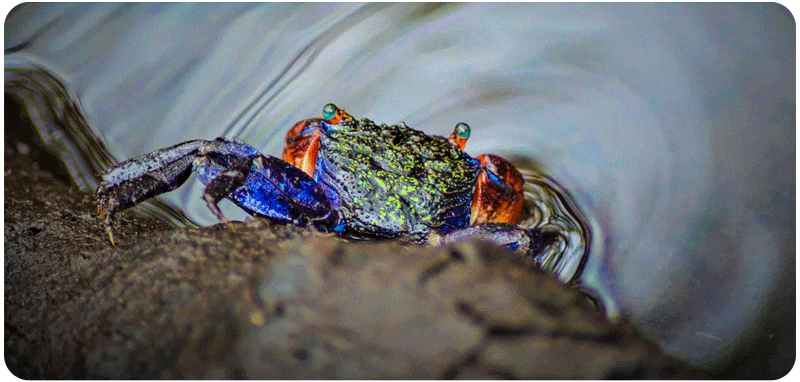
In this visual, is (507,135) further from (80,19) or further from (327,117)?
(80,19)

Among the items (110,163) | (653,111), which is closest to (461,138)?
(653,111)

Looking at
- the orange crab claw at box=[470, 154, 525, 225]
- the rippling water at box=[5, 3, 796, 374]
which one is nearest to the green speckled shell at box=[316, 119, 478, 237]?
the orange crab claw at box=[470, 154, 525, 225]

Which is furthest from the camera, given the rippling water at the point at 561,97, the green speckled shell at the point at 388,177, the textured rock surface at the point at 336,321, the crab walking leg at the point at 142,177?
the rippling water at the point at 561,97

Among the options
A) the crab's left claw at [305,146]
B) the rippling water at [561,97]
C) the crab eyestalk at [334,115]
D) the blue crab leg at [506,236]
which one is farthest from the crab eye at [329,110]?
the rippling water at [561,97]

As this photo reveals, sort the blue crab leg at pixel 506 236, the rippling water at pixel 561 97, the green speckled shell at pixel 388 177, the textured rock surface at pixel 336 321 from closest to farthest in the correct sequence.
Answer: the textured rock surface at pixel 336 321, the blue crab leg at pixel 506 236, the green speckled shell at pixel 388 177, the rippling water at pixel 561 97

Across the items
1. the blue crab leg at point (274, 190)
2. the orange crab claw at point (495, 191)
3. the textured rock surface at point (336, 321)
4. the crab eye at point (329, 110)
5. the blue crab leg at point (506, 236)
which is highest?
the orange crab claw at point (495, 191)

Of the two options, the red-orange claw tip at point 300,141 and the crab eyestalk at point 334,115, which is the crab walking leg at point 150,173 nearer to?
the crab eyestalk at point 334,115

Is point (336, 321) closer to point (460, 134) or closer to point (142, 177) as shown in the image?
point (142, 177)
